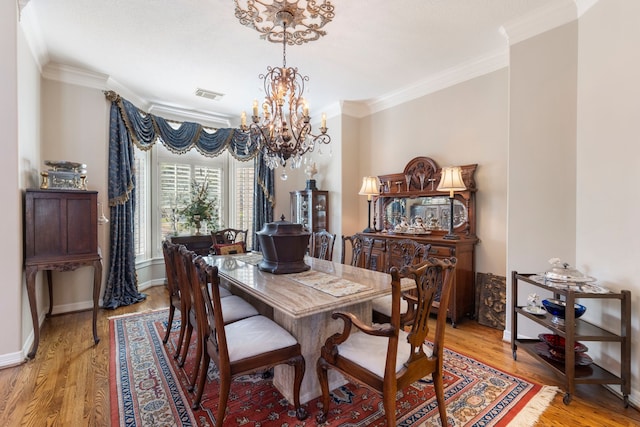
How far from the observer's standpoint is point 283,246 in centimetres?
244

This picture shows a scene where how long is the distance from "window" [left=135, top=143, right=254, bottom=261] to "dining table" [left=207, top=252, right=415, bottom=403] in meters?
Answer: 3.07

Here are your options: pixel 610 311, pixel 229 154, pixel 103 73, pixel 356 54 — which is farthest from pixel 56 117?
pixel 610 311

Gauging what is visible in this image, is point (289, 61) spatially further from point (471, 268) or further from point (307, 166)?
point (471, 268)

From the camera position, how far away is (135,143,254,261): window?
4855 mm

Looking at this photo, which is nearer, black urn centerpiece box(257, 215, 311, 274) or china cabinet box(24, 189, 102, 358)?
black urn centerpiece box(257, 215, 311, 274)

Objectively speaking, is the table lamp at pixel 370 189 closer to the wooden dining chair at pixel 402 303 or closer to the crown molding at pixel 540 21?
the wooden dining chair at pixel 402 303

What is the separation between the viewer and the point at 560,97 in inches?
103

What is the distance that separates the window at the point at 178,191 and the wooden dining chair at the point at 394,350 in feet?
13.0

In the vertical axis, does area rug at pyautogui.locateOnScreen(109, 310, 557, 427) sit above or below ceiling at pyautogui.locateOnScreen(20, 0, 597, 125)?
below

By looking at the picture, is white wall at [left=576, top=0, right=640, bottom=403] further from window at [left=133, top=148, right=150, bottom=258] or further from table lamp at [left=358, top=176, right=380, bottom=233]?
window at [left=133, top=148, right=150, bottom=258]

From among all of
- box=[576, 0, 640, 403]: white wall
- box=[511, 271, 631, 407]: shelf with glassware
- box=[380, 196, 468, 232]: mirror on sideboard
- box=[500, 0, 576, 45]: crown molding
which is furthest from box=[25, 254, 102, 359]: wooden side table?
box=[500, 0, 576, 45]: crown molding

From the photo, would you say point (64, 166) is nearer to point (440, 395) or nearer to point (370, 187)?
point (370, 187)

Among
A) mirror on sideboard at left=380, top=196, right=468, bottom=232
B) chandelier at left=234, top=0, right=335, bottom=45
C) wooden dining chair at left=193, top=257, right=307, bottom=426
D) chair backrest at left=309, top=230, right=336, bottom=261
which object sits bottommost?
wooden dining chair at left=193, top=257, right=307, bottom=426

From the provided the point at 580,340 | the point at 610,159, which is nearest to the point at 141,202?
the point at 580,340
